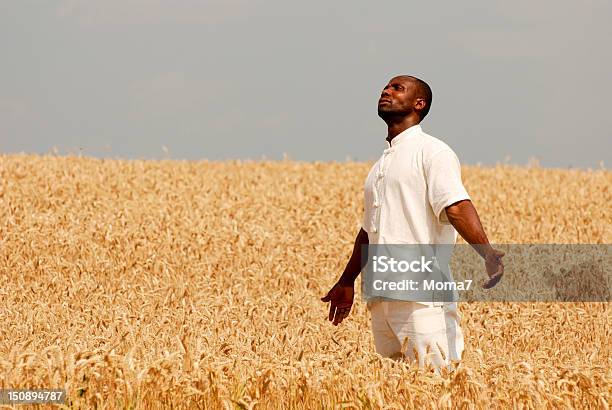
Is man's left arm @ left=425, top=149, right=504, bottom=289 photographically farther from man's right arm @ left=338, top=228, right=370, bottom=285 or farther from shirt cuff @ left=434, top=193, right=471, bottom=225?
man's right arm @ left=338, top=228, right=370, bottom=285

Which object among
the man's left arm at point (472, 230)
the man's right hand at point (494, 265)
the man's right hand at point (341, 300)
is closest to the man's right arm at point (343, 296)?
the man's right hand at point (341, 300)

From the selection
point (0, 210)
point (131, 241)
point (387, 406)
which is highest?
point (0, 210)

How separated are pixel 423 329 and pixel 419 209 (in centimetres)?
73

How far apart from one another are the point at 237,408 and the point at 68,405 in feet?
2.96

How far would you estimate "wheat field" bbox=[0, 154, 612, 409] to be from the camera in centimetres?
494

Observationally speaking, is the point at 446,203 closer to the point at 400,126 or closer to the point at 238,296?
the point at 400,126

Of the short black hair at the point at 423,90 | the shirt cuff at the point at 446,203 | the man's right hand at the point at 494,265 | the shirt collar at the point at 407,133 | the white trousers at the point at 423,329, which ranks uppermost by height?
the short black hair at the point at 423,90

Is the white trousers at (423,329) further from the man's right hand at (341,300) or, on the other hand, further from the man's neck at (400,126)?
the man's neck at (400,126)

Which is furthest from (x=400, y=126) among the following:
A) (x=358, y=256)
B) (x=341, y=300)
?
(x=341, y=300)

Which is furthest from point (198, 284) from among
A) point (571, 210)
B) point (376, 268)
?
point (571, 210)

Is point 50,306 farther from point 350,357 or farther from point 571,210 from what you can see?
point 571,210

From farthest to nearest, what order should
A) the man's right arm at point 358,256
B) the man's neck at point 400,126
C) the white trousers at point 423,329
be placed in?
1. the man's right arm at point 358,256
2. the man's neck at point 400,126
3. the white trousers at point 423,329

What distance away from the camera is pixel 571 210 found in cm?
1841

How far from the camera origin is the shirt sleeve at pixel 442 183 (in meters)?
5.43
